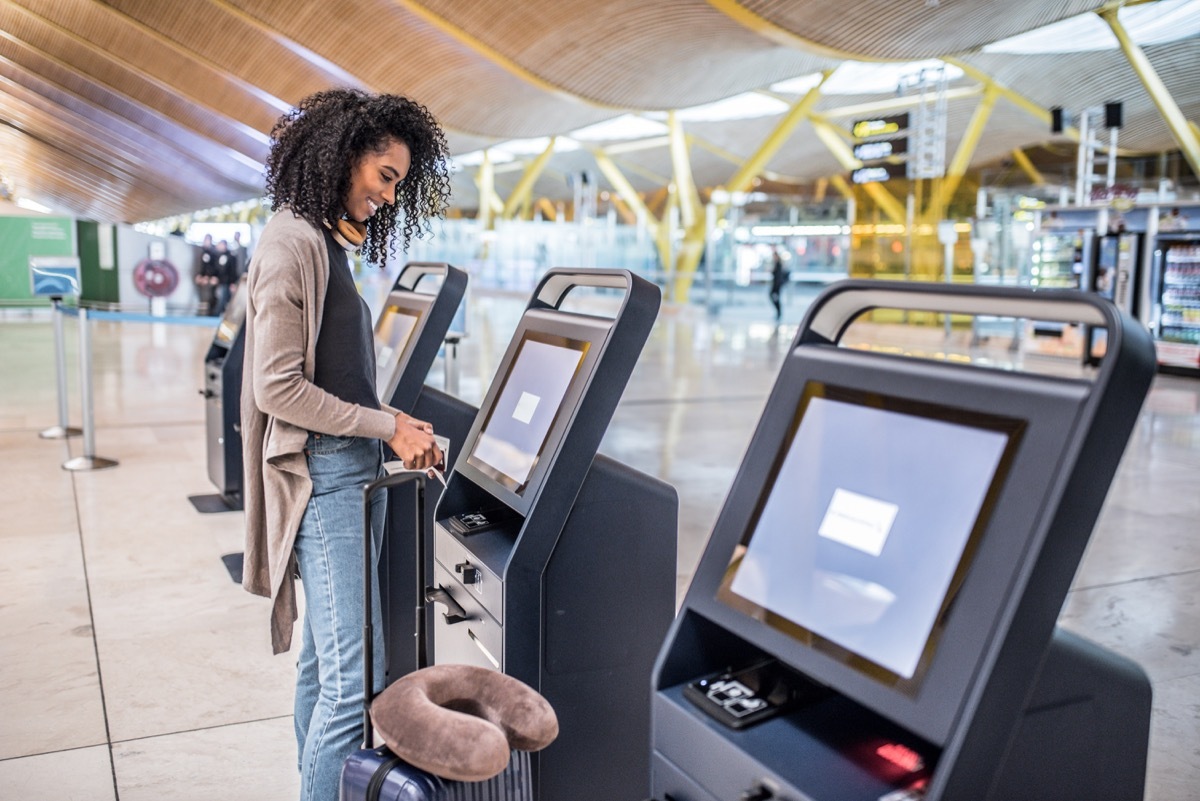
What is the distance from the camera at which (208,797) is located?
2760 millimetres

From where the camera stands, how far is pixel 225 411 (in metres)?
5.55

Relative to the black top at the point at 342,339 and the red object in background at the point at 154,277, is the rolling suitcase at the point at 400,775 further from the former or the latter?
the red object in background at the point at 154,277

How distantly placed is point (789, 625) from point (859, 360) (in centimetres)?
39

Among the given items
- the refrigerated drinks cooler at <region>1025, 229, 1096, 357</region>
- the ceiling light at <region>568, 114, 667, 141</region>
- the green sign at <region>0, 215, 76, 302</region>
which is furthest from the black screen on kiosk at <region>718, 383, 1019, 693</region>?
the ceiling light at <region>568, 114, 667, 141</region>

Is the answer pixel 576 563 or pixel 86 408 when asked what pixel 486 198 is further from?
pixel 576 563

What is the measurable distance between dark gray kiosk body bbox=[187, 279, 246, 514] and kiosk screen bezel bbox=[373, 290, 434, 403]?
1.58m

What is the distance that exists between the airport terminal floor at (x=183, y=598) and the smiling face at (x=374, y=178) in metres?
1.08

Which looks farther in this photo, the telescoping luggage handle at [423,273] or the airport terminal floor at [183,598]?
the telescoping luggage handle at [423,273]

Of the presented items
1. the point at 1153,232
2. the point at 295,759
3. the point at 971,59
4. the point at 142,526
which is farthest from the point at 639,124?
the point at 295,759

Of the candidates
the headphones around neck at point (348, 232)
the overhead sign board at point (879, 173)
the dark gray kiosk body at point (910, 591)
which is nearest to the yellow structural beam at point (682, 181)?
the overhead sign board at point (879, 173)

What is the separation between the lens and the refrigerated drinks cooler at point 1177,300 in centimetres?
1438

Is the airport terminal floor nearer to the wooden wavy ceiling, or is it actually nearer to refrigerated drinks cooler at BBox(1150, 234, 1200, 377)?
refrigerated drinks cooler at BBox(1150, 234, 1200, 377)

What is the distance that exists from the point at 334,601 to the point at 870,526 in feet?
4.08

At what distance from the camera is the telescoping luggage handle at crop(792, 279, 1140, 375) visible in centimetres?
123
